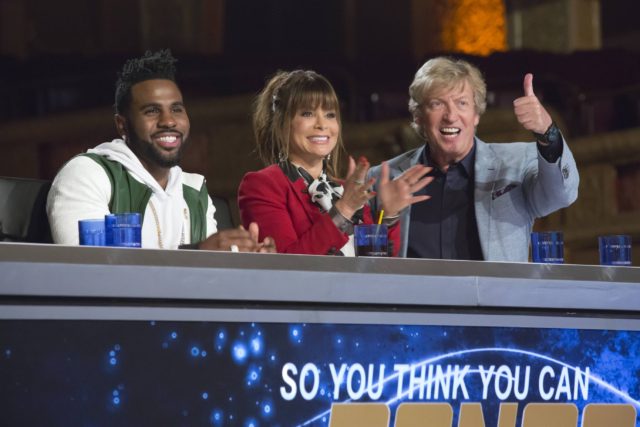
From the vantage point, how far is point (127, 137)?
8.05 feet

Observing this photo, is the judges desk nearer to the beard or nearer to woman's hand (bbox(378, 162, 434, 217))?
woman's hand (bbox(378, 162, 434, 217))

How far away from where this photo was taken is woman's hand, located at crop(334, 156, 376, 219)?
2221 millimetres

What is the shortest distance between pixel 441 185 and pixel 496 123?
3.63 metres

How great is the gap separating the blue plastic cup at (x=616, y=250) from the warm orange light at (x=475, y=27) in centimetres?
568

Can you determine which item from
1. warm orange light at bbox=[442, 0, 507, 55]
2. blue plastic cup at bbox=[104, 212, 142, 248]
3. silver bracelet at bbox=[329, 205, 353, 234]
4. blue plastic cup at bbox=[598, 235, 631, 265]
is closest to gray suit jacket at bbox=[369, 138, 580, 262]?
blue plastic cup at bbox=[598, 235, 631, 265]

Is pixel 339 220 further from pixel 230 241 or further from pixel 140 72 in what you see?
pixel 140 72

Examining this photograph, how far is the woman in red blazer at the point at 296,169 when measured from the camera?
2.40 m

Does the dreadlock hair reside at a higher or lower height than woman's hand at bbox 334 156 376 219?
higher

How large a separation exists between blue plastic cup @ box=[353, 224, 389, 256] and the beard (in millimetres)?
500

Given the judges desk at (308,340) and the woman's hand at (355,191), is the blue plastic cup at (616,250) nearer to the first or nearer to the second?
the judges desk at (308,340)

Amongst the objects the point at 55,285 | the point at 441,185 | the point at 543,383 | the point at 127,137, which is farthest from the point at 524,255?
the point at 55,285

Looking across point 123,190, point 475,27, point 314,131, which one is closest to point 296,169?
point 314,131

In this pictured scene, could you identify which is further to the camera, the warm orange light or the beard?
the warm orange light

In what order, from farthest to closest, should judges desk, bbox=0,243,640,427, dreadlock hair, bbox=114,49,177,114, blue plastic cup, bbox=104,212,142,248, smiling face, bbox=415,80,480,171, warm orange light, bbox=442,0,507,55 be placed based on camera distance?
warm orange light, bbox=442,0,507,55
smiling face, bbox=415,80,480,171
dreadlock hair, bbox=114,49,177,114
blue plastic cup, bbox=104,212,142,248
judges desk, bbox=0,243,640,427
